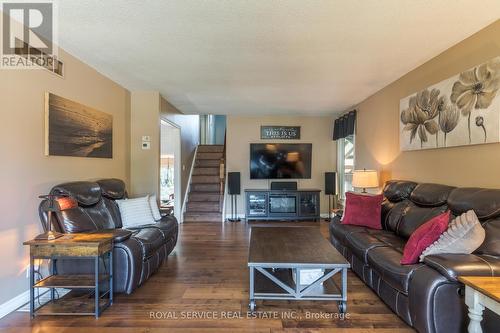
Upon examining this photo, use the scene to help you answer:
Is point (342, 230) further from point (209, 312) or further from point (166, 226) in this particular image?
point (166, 226)

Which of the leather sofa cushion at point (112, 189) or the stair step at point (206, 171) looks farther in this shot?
the stair step at point (206, 171)

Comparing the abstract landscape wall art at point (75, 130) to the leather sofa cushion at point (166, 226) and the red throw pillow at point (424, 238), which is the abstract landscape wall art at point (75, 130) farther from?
the red throw pillow at point (424, 238)

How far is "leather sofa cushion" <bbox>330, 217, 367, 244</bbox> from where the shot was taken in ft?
10.4

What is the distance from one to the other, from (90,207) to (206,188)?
12.4 feet

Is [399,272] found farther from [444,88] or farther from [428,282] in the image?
[444,88]

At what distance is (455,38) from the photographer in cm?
256

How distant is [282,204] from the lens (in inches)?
239

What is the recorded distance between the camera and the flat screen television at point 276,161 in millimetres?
6270

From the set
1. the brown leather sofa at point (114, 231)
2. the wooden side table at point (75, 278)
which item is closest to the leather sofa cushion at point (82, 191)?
the brown leather sofa at point (114, 231)

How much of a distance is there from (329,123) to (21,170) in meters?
5.77

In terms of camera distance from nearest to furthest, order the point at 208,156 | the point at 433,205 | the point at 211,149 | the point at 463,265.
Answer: the point at 463,265, the point at 433,205, the point at 208,156, the point at 211,149

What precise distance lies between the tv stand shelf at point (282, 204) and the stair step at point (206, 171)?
4.46 ft

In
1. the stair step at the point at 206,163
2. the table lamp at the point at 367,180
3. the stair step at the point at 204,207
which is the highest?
the stair step at the point at 206,163

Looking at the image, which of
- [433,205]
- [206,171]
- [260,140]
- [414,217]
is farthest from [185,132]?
[433,205]
